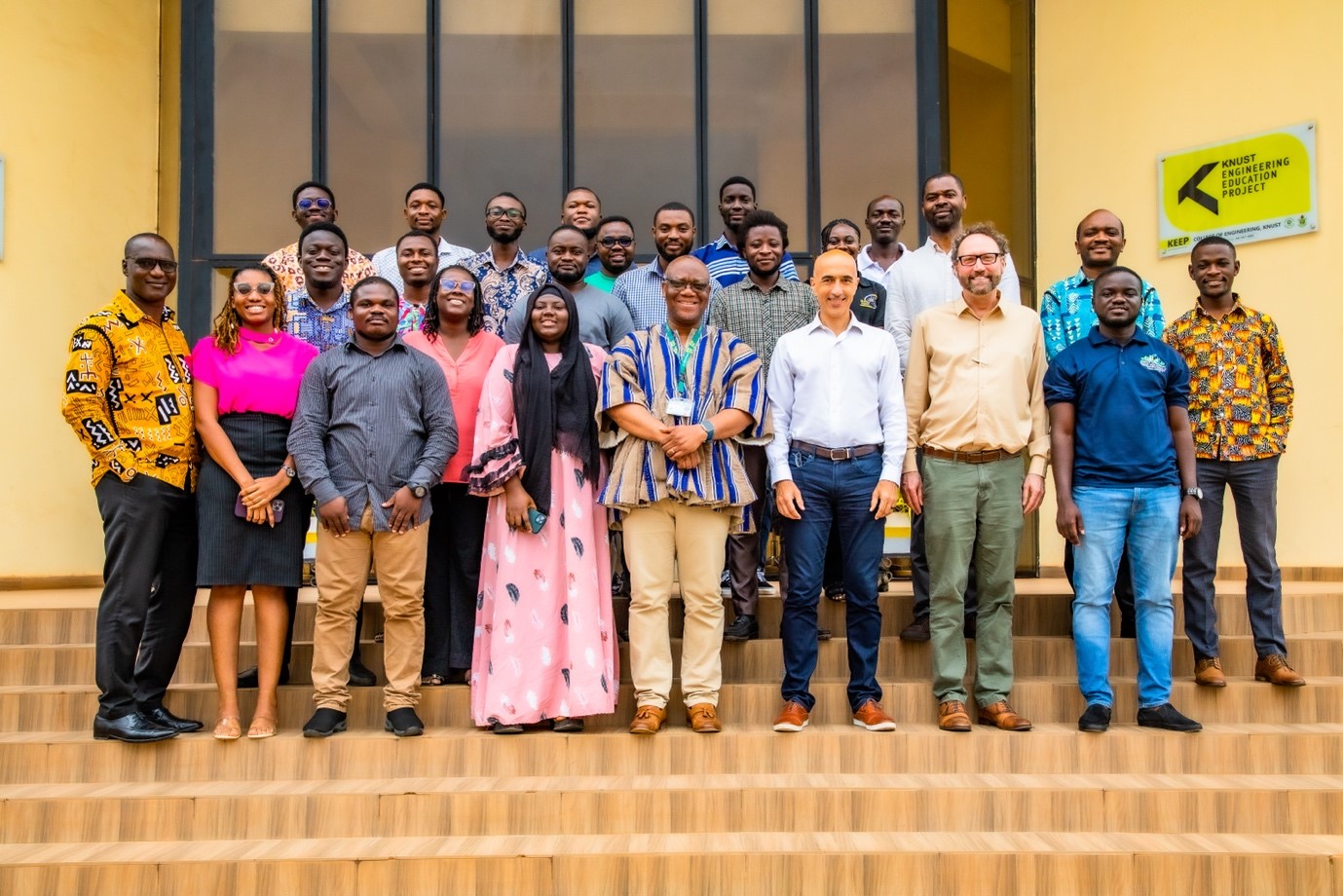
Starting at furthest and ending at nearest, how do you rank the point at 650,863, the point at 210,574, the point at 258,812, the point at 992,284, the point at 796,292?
the point at 796,292 < the point at 992,284 < the point at 210,574 < the point at 258,812 < the point at 650,863

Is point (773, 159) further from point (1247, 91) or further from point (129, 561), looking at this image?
point (129, 561)

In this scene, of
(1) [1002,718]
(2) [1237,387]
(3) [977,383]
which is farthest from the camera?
(2) [1237,387]

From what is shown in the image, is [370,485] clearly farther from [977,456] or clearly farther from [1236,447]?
[1236,447]

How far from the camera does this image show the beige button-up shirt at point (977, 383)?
198 inches

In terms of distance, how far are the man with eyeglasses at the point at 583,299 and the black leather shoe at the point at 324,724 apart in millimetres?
2001

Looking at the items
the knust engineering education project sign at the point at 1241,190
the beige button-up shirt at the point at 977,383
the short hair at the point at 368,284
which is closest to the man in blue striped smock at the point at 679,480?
the beige button-up shirt at the point at 977,383

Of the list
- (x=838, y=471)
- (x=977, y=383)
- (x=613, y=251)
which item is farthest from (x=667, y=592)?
(x=613, y=251)

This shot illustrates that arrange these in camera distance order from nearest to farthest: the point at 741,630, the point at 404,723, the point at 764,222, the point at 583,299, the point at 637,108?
the point at 404,723, the point at 741,630, the point at 764,222, the point at 583,299, the point at 637,108

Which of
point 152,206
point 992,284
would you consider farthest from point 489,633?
point 152,206

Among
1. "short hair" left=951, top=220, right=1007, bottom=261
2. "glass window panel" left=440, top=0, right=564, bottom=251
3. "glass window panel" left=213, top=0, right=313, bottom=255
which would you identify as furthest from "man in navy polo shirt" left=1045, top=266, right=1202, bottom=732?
"glass window panel" left=213, top=0, right=313, bottom=255

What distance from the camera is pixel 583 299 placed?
582 centimetres

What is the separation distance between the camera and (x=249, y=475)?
16.0ft

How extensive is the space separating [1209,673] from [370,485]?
3666 mm

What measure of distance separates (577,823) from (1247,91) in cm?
715
